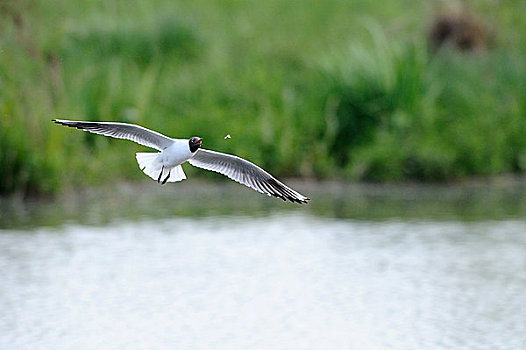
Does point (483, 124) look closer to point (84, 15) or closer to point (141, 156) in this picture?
point (84, 15)

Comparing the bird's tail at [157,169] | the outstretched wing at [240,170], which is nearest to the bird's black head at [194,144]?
the bird's tail at [157,169]

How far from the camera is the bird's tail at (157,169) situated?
31.3 ft

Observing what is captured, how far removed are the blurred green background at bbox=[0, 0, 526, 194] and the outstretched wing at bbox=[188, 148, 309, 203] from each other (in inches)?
212

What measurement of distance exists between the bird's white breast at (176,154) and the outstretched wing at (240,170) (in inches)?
19.8

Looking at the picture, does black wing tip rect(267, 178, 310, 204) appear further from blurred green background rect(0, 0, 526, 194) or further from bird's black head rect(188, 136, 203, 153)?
blurred green background rect(0, 0, 526, 194)

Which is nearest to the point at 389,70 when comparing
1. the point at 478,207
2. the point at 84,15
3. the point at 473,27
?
the point at 478,207

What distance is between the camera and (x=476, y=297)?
11617mm

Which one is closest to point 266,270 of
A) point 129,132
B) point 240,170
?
point 240,170

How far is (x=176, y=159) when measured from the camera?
31.1 feet

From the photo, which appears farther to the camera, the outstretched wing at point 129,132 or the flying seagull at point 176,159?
the outstretched wing at point 129,132

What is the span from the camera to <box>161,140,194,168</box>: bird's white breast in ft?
31.0

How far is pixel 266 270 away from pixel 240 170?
2.71 metres

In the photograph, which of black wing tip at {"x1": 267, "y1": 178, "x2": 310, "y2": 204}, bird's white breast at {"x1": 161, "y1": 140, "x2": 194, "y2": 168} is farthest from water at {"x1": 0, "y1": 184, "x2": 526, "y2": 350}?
bird's white breast at {"x1": 161, "y1": 140, "x2": 194, "y2": 168}

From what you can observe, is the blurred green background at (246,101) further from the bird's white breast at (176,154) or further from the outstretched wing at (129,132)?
the bird's white breast at (176,154)
